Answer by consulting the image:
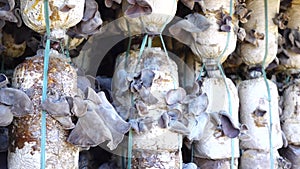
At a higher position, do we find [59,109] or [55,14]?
[55,14]

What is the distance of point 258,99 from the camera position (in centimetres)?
116

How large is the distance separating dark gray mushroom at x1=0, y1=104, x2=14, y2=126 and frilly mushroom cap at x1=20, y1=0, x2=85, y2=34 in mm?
133

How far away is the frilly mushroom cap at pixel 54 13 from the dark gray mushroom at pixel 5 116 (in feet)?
0.44

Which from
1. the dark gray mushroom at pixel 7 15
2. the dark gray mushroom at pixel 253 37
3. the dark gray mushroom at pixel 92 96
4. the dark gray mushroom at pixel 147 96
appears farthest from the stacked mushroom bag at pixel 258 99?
the dark gray mushroom at pixel 7 15

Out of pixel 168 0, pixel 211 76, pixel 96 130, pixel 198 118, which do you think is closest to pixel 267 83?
pixel 211 76

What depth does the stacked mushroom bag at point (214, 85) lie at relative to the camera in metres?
1.00

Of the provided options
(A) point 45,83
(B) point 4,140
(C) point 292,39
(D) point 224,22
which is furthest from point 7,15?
(C) point 292,39

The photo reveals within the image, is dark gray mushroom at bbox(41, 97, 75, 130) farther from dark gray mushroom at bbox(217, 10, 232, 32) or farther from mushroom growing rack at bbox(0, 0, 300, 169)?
dark gray mushroom at bbox(217, 10, 232, 32)

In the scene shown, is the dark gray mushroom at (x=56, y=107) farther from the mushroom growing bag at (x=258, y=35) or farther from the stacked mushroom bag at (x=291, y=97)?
the stacked mushroom bag at (x=291, y=97)

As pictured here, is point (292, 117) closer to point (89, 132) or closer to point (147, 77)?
point (147, 77)

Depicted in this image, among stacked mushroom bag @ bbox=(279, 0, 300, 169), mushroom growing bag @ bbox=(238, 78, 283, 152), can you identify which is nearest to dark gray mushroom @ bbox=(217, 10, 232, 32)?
mushroom growing bag @ bbox=(238, 78, 283, 152)

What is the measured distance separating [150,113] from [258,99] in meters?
0.38

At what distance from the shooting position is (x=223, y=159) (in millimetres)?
1039

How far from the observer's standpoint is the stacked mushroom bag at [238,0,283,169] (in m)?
1.14
